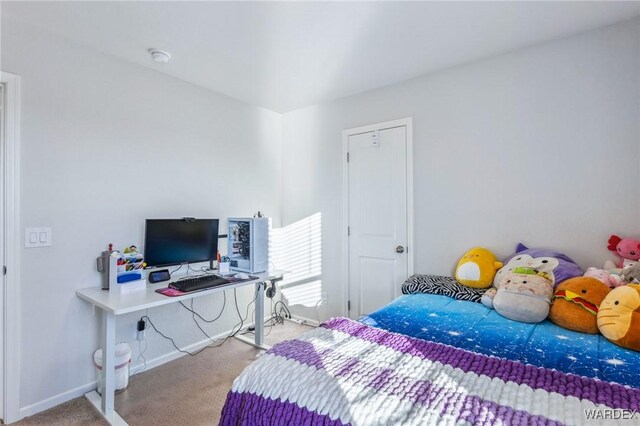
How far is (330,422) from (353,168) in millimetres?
2572

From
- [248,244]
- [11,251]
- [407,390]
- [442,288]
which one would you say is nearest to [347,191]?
[248,244]

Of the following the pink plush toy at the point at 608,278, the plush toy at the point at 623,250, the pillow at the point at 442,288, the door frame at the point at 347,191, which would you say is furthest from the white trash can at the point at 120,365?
the plush toy at the point at 623,250

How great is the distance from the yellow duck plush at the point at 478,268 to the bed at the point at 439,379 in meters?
0.61

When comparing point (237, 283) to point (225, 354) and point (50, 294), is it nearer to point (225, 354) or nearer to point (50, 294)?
point (225, 354)

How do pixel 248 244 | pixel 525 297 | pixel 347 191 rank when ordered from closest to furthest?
pixel 525 297 < pixel 248 244 < pixel 347 191

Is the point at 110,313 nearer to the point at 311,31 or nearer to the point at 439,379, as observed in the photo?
the point at 439,379

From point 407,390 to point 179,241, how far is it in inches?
87.1

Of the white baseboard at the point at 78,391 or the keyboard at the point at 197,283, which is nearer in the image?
the white baseboard at the point at 78,391

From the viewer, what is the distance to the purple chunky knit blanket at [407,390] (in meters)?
0.91

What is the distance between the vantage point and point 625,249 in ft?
6.29

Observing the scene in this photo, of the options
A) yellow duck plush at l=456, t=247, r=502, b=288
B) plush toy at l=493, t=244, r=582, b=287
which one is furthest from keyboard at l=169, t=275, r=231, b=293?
plush toy at l=493, t=244, r=582, b=287

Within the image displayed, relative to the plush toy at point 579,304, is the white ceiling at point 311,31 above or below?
above

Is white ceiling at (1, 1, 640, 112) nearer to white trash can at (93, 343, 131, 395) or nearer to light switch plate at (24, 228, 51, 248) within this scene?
light switch plate at (24, 228, 51, 248)

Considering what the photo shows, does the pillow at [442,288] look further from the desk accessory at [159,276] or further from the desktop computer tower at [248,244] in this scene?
the desk accessory at [159,276]
